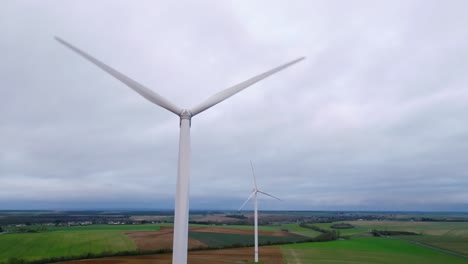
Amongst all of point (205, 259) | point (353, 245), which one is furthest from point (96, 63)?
point (353, 245)

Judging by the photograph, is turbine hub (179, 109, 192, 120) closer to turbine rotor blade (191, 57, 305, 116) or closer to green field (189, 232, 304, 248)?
turbine rotor blade (191, 57, 305, 116)

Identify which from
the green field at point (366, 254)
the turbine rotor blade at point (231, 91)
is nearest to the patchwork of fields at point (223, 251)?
the green field at point (366, 254)

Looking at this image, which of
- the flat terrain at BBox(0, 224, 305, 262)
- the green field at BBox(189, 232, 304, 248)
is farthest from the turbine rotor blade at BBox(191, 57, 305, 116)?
the green field at BBox(189, 232, 304, 248)

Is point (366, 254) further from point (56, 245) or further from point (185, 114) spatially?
point (185, 114)

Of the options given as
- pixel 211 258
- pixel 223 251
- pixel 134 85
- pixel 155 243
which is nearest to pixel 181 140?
pixel 134 85

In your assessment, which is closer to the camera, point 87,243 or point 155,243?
point 155,243
